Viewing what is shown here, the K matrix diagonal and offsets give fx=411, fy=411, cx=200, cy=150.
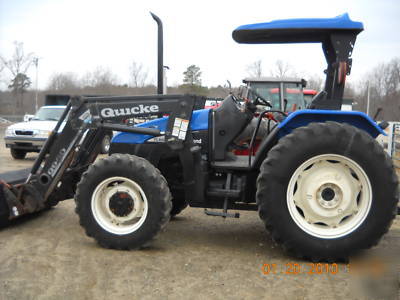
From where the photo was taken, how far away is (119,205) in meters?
4.11

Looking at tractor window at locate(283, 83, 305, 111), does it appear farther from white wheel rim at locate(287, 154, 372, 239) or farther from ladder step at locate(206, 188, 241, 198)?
white wheel rim at locate(287, 154, 372, 239)

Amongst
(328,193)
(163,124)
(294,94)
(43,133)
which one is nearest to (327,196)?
(328,193)

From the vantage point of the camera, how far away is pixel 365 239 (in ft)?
12.0

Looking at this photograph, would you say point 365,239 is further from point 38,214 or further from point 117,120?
point 38,214

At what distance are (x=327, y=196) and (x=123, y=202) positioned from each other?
198 centimetres

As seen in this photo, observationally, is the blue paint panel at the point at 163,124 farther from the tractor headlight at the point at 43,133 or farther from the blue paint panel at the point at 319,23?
the tractor headlight at the point at 43,133

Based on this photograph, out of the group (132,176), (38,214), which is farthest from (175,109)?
(38,214)

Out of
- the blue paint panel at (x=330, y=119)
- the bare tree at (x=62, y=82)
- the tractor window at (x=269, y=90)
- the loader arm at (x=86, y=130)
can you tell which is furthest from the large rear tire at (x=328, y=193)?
the bare tree at (x=62, y=82)

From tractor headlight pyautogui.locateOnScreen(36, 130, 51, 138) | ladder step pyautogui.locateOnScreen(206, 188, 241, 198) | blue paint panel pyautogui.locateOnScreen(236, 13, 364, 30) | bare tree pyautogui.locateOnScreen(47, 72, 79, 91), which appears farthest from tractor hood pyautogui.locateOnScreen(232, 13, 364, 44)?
bare tree pyautogui.locateOnScreen(47, 72, 79, 91)

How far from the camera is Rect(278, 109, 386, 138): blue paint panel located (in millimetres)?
3877

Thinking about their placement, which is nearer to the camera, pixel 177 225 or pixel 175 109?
pixel 175 109

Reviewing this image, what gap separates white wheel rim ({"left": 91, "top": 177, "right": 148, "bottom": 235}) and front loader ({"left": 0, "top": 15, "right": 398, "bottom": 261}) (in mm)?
10

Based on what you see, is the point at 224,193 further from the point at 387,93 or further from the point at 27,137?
the point at 387,93

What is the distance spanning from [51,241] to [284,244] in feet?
8.03
